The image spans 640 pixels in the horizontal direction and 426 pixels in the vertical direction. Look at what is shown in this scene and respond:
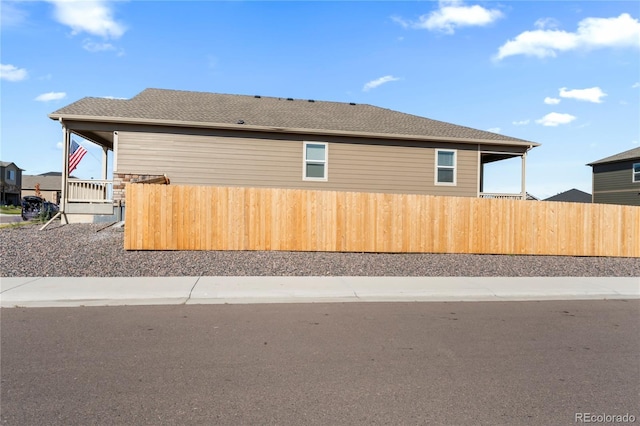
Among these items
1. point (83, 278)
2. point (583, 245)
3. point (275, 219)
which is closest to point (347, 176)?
point (275, 219)

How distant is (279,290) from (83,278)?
4.23m

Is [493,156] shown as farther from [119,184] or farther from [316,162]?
[119,184]

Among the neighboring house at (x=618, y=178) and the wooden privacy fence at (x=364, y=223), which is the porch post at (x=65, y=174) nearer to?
the wooden privacy fence at (x=364, y=223)

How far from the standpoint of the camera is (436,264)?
12102 mm

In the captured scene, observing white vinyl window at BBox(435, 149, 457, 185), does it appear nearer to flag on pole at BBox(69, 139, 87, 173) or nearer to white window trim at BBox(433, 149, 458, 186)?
white window trim at BBox(433, 149, 458, 186)

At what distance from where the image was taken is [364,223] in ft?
42.6

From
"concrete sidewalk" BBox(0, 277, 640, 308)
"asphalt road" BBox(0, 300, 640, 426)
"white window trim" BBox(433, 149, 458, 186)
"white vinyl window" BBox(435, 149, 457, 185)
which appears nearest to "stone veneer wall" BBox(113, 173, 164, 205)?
"concrete sidewalk" BBox(0, 277, 640, 308)

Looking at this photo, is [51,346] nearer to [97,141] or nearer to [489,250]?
[489,250]

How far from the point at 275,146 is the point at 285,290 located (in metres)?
8.72

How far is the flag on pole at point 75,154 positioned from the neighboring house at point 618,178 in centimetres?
3405

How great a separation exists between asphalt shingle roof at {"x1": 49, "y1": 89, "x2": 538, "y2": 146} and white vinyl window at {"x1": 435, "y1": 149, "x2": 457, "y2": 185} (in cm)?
74

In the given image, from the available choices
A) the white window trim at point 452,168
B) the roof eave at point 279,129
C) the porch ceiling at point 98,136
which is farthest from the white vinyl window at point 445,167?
the porch ceiling at point 98,136

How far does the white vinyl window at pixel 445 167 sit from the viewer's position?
17720mm

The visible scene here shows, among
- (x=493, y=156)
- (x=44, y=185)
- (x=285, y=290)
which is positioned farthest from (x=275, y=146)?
(x=44, y=185)
